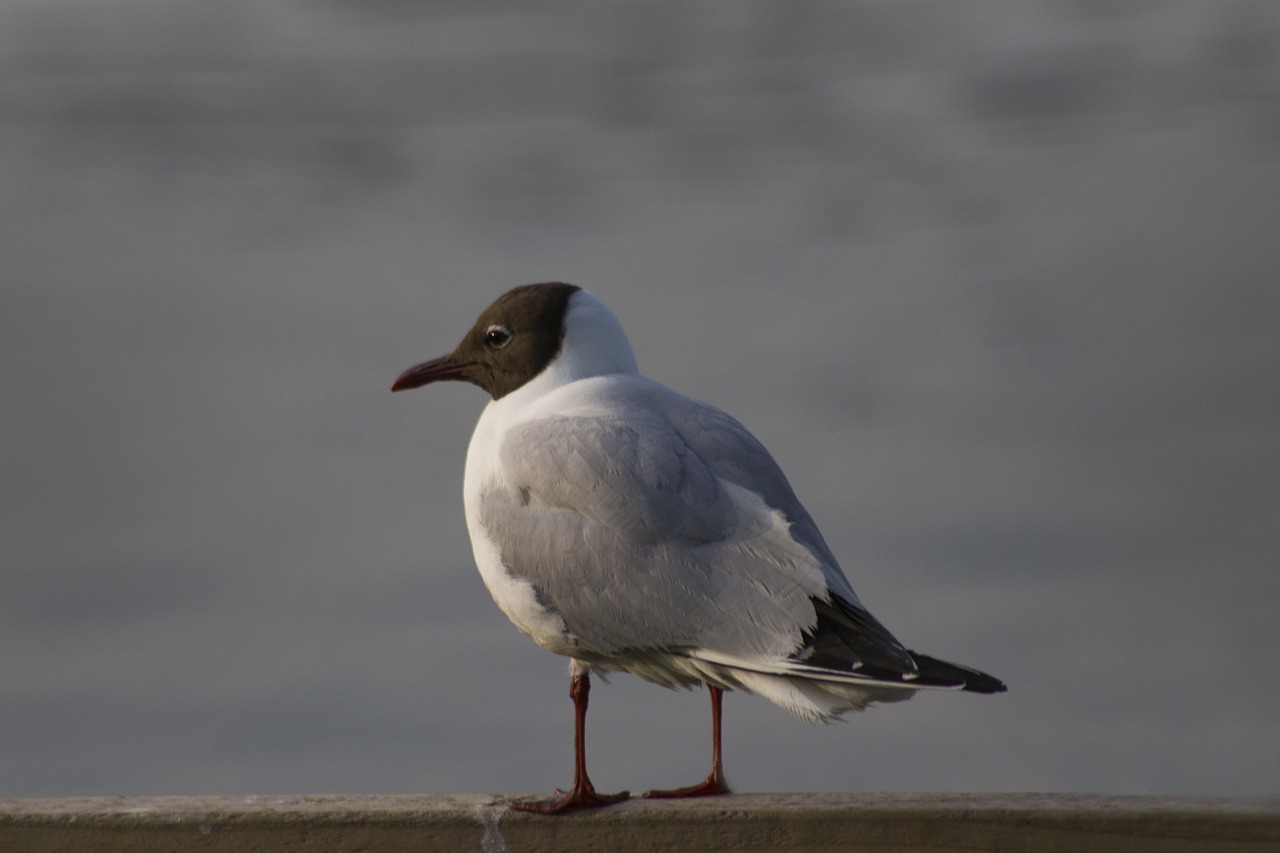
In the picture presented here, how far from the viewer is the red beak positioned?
323 centimetres

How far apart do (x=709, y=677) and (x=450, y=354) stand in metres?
0.98

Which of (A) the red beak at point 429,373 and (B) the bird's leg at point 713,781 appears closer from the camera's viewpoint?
(B) the bird's leg at point 713,781

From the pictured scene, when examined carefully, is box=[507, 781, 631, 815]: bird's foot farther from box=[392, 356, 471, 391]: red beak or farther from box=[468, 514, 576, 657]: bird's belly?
box=[392, 356, 471, 391]: red beak

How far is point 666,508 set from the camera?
2.68 m

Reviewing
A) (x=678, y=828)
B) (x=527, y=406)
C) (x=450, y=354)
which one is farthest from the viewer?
(x=450, y=354)

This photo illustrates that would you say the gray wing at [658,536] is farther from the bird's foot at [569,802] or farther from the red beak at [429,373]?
the red beak at [429,373]

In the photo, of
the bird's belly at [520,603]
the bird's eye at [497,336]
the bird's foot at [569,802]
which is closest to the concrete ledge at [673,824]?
the bird's foot at [569,802]

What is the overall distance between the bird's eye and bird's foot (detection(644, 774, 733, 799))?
3.15 ft

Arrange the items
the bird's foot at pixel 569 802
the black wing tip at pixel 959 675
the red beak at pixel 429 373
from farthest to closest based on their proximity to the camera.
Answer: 1. the red beak at pixel 429 373
2. the bird's foot at pixel 569 802
3. the black wing tip at pixel 959 675

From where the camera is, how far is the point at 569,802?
2486 millimetres

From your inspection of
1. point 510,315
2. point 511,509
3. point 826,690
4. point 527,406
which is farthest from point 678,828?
point 510,315

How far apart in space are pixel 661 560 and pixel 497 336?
2.35ft

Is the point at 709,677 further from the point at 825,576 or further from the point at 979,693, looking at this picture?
the point at 979,693

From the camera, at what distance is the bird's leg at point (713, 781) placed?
2.67 m
